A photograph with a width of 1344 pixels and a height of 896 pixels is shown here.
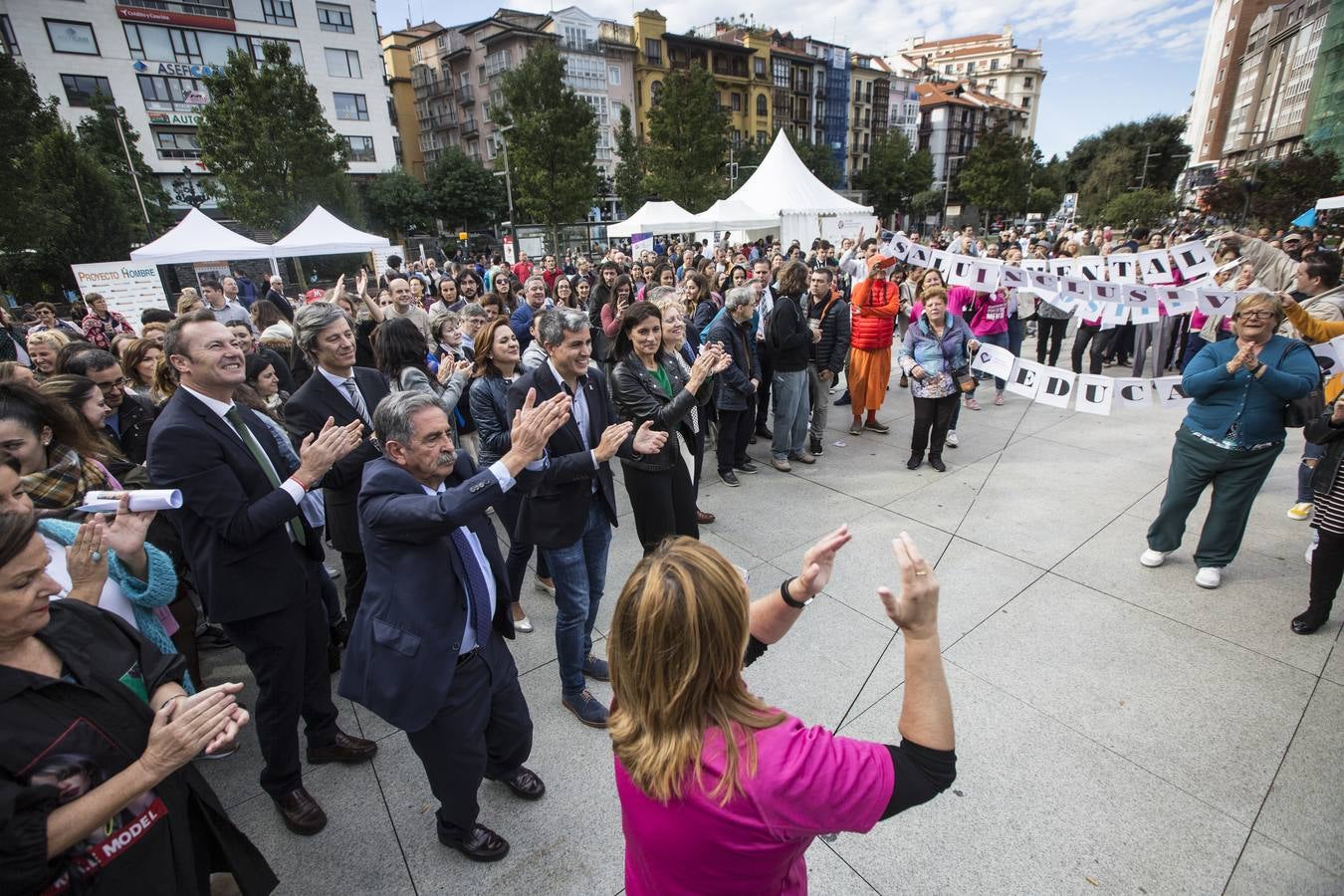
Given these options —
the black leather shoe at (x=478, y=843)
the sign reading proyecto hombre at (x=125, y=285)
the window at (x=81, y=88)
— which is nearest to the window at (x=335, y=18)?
the window at (x=81, y=88)

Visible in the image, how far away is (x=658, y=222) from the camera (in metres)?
16.8

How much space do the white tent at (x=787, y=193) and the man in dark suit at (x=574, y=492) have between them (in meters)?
13.1

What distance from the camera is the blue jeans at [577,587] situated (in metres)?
3.07

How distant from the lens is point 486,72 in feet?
159

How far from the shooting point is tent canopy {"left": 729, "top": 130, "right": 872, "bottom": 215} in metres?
15.0

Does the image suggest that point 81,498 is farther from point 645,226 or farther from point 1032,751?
point 645,226

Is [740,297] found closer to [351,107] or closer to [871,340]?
[871,340]

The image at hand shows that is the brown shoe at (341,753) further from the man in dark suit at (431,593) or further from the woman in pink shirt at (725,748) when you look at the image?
the woman in pink shirt at (725,748)

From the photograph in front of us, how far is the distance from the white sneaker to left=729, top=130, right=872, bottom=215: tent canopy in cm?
1244

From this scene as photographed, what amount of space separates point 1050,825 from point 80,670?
11.1 ft

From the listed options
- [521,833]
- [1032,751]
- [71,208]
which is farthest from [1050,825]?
[71,208]

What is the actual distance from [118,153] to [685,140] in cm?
2853

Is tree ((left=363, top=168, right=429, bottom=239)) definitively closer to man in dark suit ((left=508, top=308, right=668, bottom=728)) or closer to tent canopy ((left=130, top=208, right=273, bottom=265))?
tent canopy ((left=130, top=208, right=273, bottom=265))

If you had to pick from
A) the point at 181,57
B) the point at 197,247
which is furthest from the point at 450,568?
the point at 181,57
